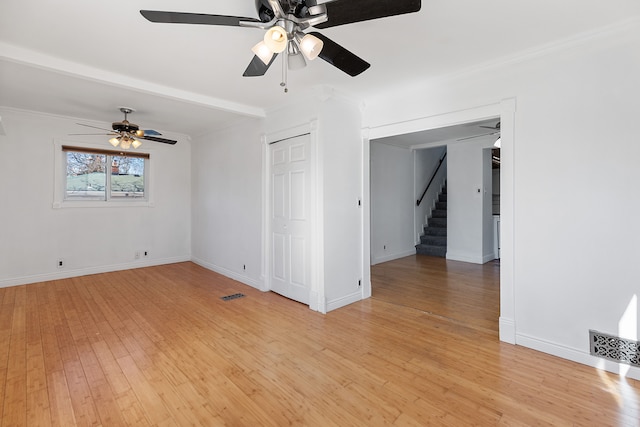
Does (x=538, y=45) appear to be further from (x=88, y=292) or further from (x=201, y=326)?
(x=88, y=292)

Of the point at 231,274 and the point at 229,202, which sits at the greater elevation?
the point at 229,202

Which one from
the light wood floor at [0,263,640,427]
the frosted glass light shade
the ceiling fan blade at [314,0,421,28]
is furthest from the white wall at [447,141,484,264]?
the ceiling fan blade at [314,0,421,28]

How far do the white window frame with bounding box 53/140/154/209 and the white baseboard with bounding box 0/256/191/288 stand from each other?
110 centimetres

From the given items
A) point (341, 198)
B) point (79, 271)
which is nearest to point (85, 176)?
point (79, 271)

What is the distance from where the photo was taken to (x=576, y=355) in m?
2.50

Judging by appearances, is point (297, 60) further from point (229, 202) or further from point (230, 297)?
point (229, 202)

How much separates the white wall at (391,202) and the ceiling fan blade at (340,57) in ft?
14.0

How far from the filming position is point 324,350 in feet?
9.00

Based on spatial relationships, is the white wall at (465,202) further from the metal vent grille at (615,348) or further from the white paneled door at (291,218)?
the white paneled door at (291,218)

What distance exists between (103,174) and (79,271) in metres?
1.75

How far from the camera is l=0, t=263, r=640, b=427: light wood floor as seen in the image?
192 centimetres

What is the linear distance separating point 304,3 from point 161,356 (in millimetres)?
2876

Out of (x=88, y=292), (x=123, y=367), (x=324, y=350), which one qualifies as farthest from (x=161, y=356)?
(x=88, y=292)

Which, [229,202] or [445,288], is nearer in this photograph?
[445,288]
